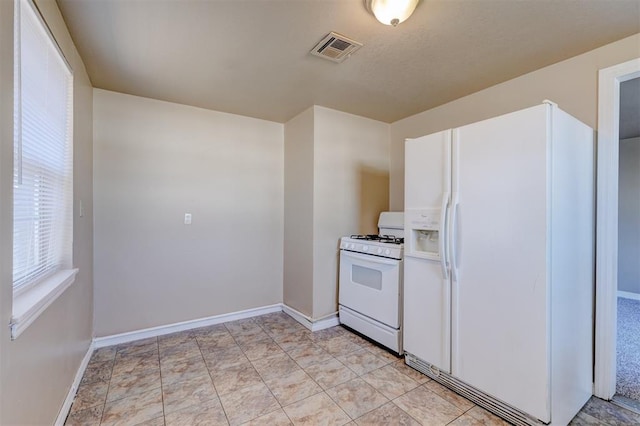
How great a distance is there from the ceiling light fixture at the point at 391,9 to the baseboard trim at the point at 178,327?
10.4 ft

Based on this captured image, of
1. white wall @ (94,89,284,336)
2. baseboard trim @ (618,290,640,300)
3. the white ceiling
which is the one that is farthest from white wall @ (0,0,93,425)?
baseboard trim @ (618,290,640,300)

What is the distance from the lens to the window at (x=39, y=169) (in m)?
1.24

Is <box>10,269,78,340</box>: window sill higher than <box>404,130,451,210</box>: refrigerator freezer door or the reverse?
the reverse

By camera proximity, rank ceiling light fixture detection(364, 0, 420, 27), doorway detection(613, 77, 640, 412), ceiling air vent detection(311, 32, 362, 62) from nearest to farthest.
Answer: ceiling light fixture detection(364, 0, 420, 27) → ceiling air vent detection(311, 32, 362, 62) → doorway detection(613, 77, 640, 412)

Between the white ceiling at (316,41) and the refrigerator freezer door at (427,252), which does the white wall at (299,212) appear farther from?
the refrigerator freezer door at (427,252)

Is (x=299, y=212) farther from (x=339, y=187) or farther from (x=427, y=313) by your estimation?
(x=427, y=313)

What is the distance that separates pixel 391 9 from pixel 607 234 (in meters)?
2.03

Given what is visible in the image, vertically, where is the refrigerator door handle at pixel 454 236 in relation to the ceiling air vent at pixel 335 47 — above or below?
below

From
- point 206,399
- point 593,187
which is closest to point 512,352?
point 593,187

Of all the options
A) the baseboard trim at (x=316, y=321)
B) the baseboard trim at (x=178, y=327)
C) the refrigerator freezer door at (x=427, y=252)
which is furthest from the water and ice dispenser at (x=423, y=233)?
the baseboard trim at (x=178, y=327)

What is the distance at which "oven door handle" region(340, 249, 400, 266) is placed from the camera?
262 cm

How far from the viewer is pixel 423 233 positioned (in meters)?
2.33

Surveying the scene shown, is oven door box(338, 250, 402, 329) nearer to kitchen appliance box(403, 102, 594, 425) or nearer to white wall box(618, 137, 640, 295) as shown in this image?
kitchen appliance box(403, 102, 594, 425)

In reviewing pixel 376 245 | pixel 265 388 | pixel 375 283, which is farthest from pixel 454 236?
pixel 265 388
